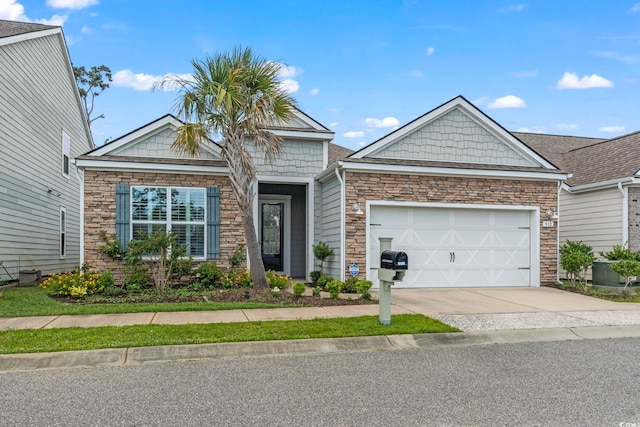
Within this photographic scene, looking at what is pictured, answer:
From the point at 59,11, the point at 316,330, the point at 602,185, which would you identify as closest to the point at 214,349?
the point at 316,330

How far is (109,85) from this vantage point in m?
34.2

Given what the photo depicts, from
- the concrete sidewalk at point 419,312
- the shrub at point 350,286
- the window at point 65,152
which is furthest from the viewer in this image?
the window at point 65,152

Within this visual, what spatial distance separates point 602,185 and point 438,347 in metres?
10.4

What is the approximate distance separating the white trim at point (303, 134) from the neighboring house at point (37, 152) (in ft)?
16.8

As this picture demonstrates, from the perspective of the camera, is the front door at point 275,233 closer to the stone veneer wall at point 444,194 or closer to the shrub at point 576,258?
the stone veneer wall at point 444,194

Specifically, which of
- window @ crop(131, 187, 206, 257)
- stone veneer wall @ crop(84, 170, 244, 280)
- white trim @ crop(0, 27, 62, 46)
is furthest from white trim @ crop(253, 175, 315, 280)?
white trim @ crop(0, 27, 62, 46)

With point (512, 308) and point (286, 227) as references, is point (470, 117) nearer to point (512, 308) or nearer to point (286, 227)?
point (512, 308)

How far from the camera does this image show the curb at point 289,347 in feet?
18.7

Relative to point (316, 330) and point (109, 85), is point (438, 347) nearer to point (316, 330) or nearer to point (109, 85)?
point (316, 330)

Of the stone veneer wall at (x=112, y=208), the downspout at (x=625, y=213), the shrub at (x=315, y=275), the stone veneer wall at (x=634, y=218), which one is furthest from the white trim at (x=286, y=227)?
the stone veneer wall at (x=634, y=218)

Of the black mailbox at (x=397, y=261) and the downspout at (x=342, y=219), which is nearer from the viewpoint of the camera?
the black mailbox at (x=397, y=261)

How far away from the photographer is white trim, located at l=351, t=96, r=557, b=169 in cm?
1253

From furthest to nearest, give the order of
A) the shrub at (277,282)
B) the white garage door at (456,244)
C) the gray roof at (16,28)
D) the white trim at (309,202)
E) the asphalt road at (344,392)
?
the white trim at (309,202) → the gray roof at (16,28) → the white garage door at (456,244) → the shrub at (277,282) → the asphalt road at (344,392)

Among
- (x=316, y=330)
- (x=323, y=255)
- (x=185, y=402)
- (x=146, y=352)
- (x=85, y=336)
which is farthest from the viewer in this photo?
→ (x=323, y=255)
